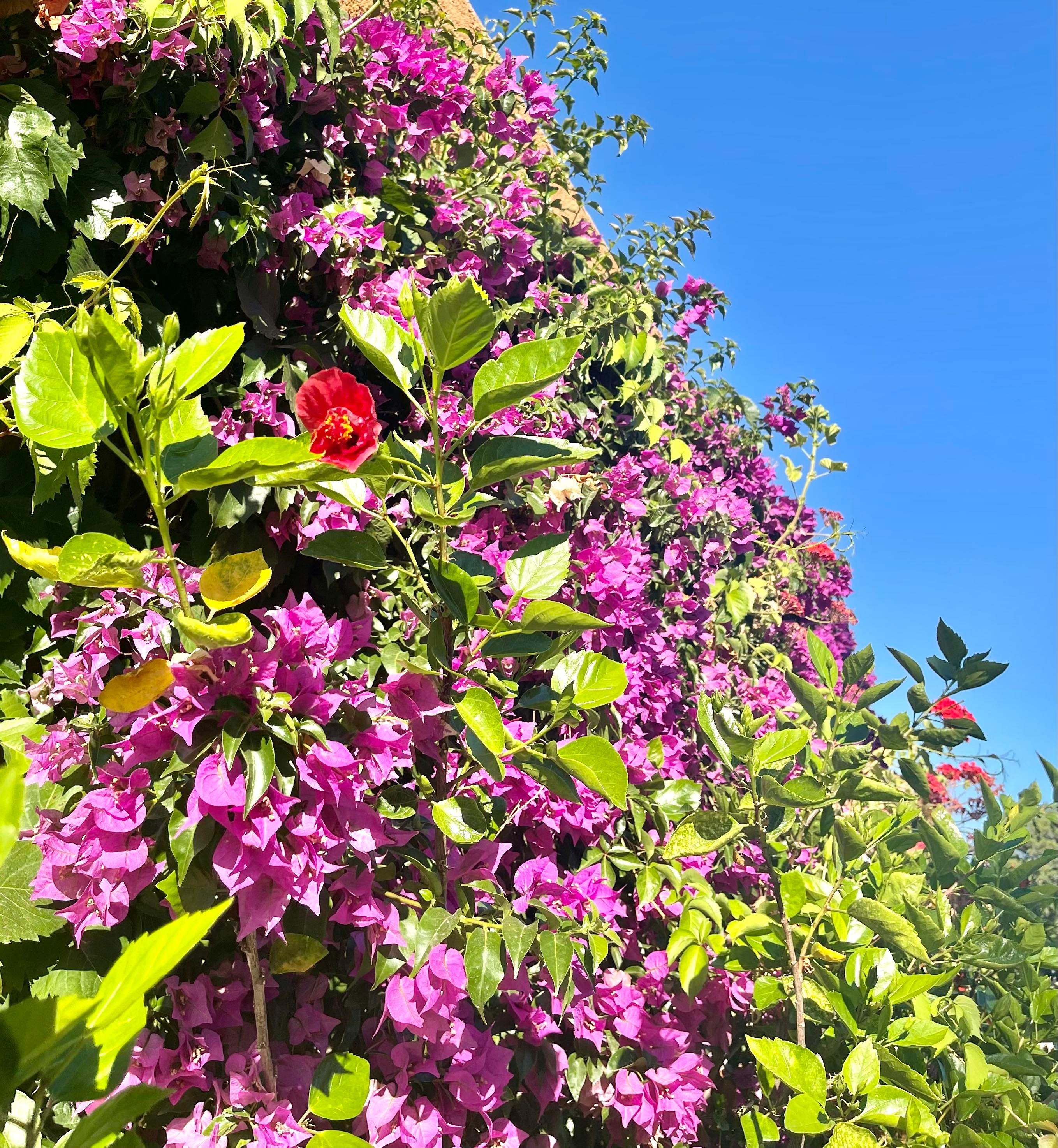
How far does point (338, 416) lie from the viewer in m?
0.88

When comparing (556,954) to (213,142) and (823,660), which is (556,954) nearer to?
(823,660)

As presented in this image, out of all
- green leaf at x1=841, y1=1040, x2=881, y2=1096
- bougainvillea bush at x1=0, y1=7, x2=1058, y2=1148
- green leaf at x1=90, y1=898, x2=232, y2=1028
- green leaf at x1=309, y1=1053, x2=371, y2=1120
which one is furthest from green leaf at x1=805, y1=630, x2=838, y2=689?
green leaf at x1=90, y1=898, x2=232, y2=1028

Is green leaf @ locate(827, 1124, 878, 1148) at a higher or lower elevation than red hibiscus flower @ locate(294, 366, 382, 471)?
lower

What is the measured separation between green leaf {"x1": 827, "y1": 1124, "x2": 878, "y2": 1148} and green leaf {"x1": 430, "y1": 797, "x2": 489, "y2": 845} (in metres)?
0.60

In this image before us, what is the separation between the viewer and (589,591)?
5.61 feet

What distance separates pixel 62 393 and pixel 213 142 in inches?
28.7

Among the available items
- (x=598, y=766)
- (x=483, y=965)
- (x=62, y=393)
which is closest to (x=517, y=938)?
(x=483, y=965)

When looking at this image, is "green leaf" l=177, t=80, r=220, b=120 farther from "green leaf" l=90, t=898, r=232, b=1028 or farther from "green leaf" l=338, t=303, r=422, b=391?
"green leaf" l=90, t=898, r=232, b=1028

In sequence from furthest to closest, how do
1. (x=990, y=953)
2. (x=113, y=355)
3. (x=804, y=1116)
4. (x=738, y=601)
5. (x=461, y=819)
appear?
(x=738, y=601) < (x=990, y=953) < (x=804, y=1116) < (x=461, y=819) < (x=113, y=355)

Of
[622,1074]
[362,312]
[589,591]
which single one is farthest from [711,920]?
[362,312]

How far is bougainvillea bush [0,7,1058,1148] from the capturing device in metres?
0.75

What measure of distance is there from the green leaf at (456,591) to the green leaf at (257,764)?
0.21 m

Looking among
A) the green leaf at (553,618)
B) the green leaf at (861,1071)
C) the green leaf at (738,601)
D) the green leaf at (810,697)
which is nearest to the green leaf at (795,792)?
the green leaf at (810,697)

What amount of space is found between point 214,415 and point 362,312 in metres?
0.47
